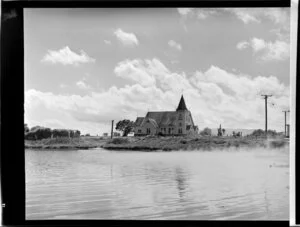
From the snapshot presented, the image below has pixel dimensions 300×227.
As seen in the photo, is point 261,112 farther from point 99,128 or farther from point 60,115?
point 60,115

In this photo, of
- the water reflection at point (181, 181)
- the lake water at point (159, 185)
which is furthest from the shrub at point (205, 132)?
the water reflection at point (181, 181)

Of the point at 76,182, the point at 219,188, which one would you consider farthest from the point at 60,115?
the point at 219,188

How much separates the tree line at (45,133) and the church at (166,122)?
20.3 inches

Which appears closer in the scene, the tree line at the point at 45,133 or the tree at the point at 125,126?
the tree line at the point at 45,133

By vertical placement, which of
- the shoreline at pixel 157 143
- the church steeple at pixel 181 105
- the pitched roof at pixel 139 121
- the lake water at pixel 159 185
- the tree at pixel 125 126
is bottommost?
the lake water at pixel 159 185

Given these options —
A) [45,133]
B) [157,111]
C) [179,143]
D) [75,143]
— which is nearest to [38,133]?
[45,133]

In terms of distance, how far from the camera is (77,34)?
9.39 ft

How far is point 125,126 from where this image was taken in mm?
2949

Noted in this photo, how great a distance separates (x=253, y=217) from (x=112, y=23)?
185 centimetres

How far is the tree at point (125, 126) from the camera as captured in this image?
2936mm

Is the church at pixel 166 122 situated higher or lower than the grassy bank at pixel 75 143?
higher

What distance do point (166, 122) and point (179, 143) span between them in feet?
0.70

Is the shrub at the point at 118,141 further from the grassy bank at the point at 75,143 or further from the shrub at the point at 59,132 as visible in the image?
the shrub at the point at 59,132

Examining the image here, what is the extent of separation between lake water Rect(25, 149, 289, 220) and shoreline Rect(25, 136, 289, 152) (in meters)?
0.05
